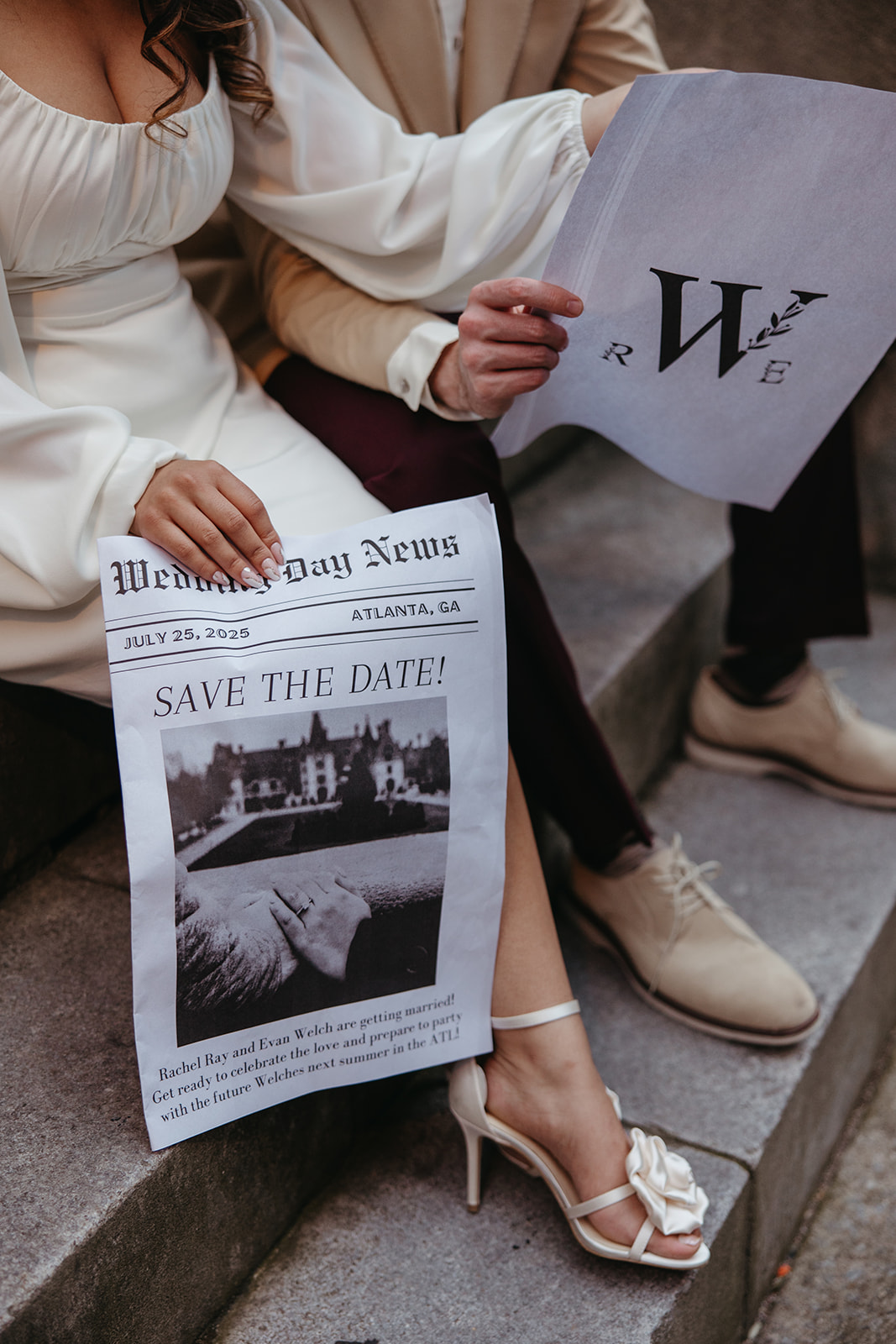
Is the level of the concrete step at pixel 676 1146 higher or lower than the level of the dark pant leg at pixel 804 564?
lower

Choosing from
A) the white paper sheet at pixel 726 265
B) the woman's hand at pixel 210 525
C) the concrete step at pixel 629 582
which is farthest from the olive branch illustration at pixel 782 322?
the concrete step at pixel 629 582

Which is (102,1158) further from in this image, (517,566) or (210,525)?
(517,566)

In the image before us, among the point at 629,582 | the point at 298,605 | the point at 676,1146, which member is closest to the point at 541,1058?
the point at 676,1146

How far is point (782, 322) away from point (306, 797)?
0.50 meters

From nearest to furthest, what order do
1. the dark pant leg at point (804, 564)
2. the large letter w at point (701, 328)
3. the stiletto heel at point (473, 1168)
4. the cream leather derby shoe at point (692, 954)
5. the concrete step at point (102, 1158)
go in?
the concrete step at point (102, 1158), the large letter w at point (701, 328), the stiletto heel at point (473, 1168), the cream leather derby shoe at point (692, 954), the dark pant leg at point (804, 564)

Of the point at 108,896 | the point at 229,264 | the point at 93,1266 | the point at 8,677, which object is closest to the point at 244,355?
the point at 229,264

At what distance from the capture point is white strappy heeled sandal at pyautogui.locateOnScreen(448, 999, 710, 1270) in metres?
0.81

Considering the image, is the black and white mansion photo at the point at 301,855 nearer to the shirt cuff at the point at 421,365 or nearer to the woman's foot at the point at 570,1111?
the woman's foot at the point at 570,1111

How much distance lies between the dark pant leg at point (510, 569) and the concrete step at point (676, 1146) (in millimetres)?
238

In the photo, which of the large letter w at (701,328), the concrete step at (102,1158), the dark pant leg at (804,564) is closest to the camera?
the concrete step at (102,1158)

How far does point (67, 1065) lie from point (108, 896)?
0.19 meters

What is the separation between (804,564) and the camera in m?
1.38

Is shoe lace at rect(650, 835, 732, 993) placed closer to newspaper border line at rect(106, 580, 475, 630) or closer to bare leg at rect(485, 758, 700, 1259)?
bare leg at rect(485, 758, 700, 1259)

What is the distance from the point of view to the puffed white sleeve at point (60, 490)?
2.37ft
